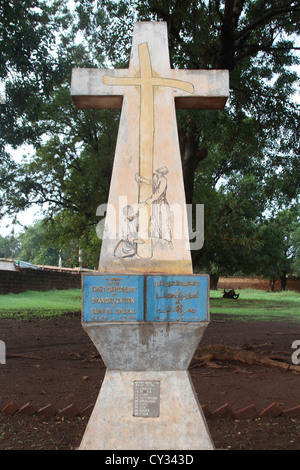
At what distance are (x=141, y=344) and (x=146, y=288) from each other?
0.46m

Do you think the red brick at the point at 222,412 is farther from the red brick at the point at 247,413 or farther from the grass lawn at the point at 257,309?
the grass lawn at the point at 257,309

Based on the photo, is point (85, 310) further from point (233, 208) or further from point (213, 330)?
point (233, 208)

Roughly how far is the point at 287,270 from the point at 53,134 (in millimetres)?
30466

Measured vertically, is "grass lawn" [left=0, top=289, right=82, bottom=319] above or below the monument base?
below

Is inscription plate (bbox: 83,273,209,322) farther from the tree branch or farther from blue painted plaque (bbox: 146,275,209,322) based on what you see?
the tree branch

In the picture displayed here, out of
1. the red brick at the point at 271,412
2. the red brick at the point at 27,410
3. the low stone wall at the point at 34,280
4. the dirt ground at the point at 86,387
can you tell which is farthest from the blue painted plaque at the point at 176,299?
the low stone wall at the point at 34,280

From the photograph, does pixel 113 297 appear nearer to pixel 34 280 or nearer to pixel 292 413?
pixel 292 413

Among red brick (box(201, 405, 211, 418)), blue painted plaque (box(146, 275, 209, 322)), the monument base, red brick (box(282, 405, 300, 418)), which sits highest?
blue painted plaque (box(146, 275, 209, 322))

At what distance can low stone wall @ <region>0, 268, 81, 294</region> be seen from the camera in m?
20.1

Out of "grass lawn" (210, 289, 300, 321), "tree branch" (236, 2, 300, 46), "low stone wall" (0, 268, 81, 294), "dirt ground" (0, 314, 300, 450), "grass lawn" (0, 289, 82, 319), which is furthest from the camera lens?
"low stone wall" (0, 268, 81, 294)

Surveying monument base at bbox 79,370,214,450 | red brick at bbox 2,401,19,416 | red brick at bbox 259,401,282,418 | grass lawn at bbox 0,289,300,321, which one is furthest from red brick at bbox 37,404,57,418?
grass lawn at bbox 0,289,300,321

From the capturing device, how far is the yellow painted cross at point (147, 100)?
409cm

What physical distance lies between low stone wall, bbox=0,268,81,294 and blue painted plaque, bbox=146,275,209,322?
17.0 m
